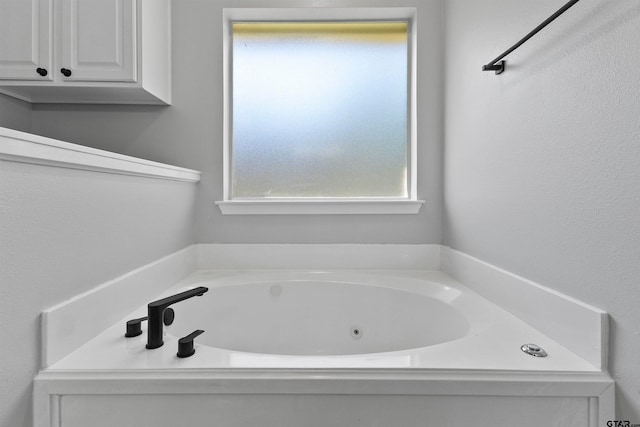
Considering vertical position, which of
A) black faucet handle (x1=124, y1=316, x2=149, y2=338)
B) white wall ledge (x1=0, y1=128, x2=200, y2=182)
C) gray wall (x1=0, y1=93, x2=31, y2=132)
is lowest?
black faucet handle (x1=124, y1=316, x2=149, y2=338)

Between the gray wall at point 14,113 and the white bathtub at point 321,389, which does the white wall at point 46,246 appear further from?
the gray wall at point 14,113

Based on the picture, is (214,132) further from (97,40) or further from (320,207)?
(320,207)

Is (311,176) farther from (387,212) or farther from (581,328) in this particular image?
(581,328)

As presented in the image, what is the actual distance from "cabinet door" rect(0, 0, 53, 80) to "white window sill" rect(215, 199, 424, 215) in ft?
2.99

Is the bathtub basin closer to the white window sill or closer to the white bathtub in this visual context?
the white window sill

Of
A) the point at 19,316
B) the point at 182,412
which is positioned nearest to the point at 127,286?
the point at 19,316

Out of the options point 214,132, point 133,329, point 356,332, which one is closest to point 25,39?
point 214,132

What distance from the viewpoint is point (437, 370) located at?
0.69 meters

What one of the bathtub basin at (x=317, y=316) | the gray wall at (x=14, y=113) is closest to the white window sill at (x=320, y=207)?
the bathtub basin at (x=317, y=316)

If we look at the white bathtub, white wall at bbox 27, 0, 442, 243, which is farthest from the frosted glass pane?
the white bathtub

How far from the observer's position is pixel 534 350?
77 cm

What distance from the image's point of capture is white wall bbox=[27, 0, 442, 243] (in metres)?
1.59

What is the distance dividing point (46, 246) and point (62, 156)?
0.21 m

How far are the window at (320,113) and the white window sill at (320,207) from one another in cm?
12
